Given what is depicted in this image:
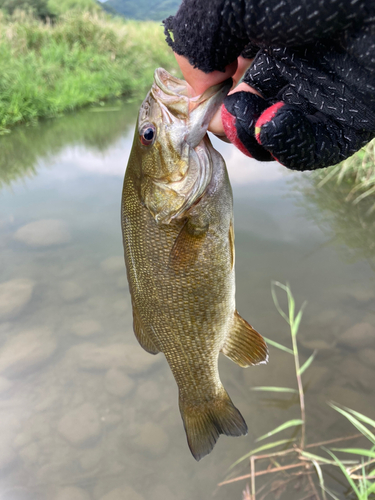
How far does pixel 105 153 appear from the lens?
6938 mm

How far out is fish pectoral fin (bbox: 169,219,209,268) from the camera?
149 centimetres

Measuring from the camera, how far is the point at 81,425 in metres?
2.75

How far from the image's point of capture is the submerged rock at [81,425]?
2.67 metres

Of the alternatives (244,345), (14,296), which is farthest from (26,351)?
(244,345)

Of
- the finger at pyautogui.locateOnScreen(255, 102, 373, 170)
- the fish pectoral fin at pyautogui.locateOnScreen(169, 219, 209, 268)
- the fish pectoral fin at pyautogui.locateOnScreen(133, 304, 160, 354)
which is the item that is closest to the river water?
the fish pectoral fin at pyautogui.locateOnScreen(133, 304, 160, 354)

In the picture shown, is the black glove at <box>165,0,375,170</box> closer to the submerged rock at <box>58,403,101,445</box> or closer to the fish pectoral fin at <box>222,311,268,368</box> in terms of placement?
the fish pectoral fin at <box>222,311,268,368</box>

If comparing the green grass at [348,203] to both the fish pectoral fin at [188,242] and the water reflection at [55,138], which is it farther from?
the water reflection at [55,138]

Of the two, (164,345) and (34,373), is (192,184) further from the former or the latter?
(34,373)

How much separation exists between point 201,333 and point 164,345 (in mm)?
178

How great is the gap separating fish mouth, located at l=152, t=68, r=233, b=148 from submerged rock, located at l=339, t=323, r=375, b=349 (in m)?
2.48

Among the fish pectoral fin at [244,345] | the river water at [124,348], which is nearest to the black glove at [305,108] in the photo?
the fish pectoral fin at [244,345]

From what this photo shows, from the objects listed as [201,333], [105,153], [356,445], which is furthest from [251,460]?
[105,153]

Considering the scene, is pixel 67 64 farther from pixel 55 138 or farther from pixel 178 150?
pixel 178 150

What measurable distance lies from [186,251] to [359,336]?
234cm
